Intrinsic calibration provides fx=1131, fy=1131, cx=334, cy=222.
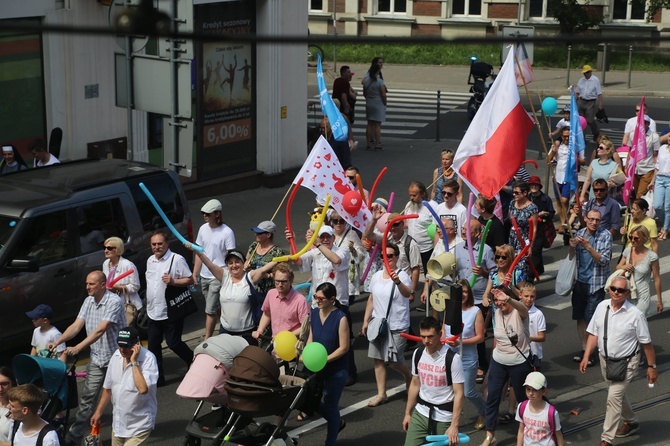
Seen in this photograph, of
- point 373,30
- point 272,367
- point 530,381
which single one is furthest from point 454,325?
point 373,30

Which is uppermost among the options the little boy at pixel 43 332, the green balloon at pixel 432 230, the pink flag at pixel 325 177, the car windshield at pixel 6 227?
the pink flag at pixel 325 177

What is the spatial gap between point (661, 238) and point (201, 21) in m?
7.94

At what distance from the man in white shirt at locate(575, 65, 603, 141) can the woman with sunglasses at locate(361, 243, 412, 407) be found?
14592 mm

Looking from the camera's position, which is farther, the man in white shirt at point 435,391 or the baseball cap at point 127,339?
the man in white shirt at point 435,391

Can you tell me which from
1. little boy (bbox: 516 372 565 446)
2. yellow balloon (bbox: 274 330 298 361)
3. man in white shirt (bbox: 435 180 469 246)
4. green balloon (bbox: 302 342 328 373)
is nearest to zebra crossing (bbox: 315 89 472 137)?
man in white shirt (bbox: 435 180 469 246)

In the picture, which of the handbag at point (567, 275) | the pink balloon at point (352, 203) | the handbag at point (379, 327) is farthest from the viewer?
the pink balloon at point (352, 203)

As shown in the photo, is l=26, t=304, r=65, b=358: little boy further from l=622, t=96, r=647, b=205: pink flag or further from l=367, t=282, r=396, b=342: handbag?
l=622, t=96, r=647, b=205: pink flag

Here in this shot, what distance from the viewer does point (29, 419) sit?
7.70 m

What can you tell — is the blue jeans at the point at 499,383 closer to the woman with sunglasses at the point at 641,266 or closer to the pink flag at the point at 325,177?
the woman with sunglasses at the point at 641,266

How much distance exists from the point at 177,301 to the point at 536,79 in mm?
26601

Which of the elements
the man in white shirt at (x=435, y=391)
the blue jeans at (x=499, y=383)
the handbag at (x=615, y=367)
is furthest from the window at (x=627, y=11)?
the man in white shirt at (x=435, y=391)

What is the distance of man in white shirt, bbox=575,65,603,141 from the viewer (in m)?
24.2

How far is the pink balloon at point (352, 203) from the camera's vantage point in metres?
12.0

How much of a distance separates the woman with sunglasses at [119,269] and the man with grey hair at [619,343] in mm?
4447
